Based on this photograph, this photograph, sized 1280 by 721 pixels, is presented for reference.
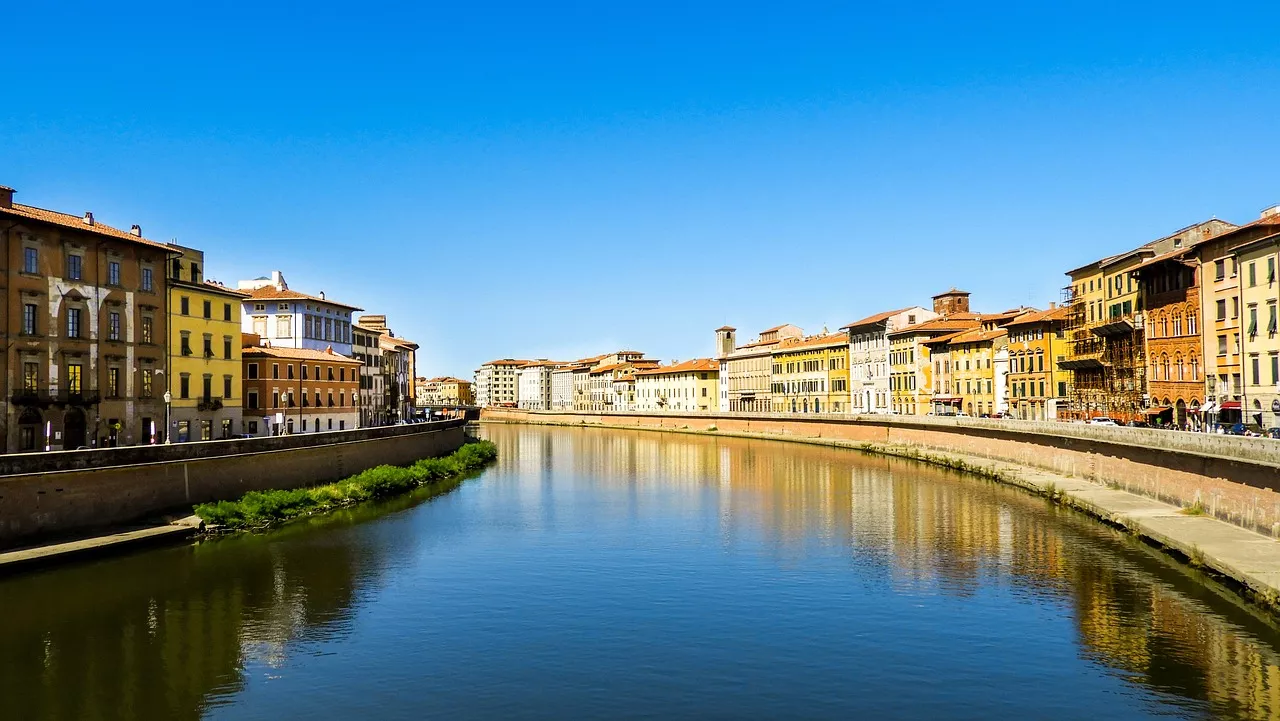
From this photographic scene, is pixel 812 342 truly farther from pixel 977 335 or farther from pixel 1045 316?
pixel 1045 316

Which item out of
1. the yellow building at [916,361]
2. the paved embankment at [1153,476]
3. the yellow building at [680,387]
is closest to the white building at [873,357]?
the yellow building at [916,361]

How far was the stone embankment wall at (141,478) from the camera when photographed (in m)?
33.3

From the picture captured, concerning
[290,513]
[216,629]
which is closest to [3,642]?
[216,629]

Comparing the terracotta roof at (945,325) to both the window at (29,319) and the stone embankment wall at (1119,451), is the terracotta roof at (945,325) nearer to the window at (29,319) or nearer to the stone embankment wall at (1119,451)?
the stone embankment wall at (1119,451)

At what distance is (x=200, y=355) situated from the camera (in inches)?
2173

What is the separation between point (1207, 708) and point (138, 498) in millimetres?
36783

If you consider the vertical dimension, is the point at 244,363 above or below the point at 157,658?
above

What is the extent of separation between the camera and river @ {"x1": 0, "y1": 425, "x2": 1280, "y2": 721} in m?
20.6

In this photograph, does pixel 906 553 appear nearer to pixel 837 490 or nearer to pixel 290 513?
pixel 837 490

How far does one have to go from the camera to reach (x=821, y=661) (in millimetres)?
22938

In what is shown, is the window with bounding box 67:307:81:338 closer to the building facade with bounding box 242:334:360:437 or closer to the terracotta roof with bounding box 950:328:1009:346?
the building facade with bounding box 242:334:360:437

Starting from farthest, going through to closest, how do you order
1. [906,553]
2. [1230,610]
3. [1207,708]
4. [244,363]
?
[244,363]
[906,553]
[1230,610]
[1207,708]

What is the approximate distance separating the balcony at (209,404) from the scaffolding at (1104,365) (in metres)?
56.9

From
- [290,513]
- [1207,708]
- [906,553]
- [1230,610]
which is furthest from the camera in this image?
[290,513]
